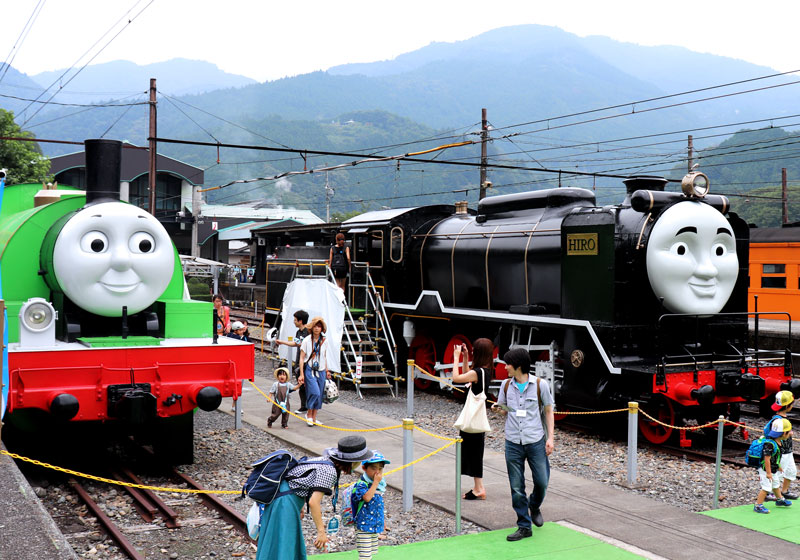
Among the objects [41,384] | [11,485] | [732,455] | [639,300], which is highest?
[639,300]

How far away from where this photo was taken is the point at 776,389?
9773mm

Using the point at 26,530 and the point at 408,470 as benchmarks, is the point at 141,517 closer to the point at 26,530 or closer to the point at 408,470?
the point at 26,530

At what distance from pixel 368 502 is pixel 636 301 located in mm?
6631

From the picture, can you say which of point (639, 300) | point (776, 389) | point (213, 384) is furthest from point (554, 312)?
point (213, 384)

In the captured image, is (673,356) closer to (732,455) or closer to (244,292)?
(732,455)

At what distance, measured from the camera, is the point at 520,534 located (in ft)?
19.2

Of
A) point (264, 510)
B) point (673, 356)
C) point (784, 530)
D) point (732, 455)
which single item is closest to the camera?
point (264, 510)

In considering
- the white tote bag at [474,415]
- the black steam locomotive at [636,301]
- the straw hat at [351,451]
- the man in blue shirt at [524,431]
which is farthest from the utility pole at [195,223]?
the straw hat at [351,451]

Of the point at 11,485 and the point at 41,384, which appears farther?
the point at 41,384

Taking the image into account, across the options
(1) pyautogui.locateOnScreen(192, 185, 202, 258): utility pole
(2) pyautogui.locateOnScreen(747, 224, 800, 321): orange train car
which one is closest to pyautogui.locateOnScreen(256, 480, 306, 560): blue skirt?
(2) pyautogui.locateOnScreen(747, 224, 800, 321): orange train car

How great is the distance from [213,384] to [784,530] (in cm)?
528

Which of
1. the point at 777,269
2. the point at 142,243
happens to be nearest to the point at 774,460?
the point at 142,243

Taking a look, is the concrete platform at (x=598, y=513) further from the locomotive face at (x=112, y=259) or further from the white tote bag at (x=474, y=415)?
the locomotive face at (x=112, y=259)

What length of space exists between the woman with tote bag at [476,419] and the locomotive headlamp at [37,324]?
3.87 meters
